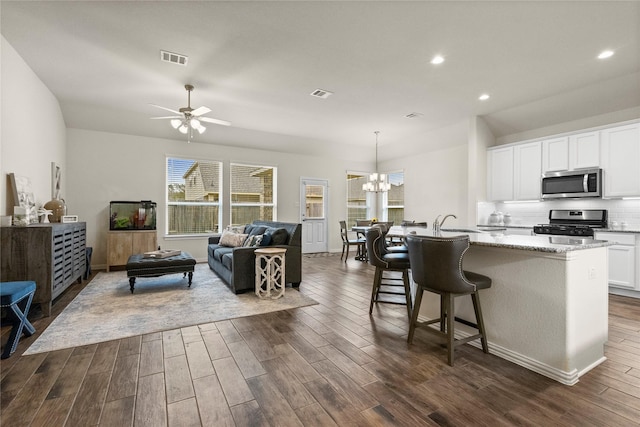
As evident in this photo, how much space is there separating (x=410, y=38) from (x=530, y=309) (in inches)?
111

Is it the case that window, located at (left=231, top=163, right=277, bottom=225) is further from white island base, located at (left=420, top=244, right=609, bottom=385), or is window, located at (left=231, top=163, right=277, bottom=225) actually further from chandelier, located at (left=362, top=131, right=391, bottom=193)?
white island base, located at (left=420, top=244, right=609, bottom=385)

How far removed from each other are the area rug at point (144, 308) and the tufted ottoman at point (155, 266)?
26 cm

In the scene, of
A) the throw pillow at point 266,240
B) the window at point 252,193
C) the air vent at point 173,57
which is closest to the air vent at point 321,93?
the air vent at point 173,57

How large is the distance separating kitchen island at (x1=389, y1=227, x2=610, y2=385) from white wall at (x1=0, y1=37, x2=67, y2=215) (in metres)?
4.97

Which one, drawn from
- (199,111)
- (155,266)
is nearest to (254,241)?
(155,266)

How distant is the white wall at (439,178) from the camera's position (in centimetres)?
670

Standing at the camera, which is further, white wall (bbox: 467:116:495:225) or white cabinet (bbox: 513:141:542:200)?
white wall (bbox: 467:116:495:225)

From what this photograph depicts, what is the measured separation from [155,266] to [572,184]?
21.4 feet

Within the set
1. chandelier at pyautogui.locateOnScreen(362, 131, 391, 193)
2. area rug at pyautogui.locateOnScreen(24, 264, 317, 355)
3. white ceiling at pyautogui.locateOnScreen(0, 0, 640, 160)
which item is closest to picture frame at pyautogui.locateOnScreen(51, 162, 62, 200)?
white ceiling at pyautogui.locateOnScreen(0, 0, 640, 160)

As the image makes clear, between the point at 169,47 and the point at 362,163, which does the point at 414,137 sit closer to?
the point at 362,163

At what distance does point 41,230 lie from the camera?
3121 millimetres

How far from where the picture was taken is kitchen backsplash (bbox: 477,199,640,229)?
4.43 metres

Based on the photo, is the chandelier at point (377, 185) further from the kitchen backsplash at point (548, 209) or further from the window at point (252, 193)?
the window at point (252, 193)

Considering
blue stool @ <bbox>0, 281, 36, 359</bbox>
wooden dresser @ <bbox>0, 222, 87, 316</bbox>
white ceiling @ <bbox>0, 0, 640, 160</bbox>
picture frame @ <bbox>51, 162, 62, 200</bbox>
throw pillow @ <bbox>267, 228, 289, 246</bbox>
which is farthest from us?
picture frame @ <bbox>51, 162, 62, 200</bbox>
